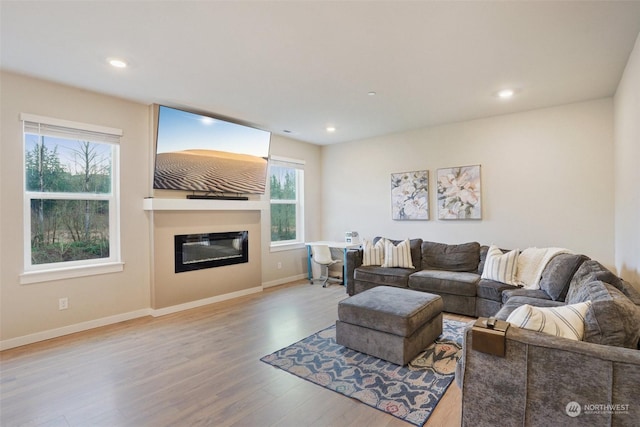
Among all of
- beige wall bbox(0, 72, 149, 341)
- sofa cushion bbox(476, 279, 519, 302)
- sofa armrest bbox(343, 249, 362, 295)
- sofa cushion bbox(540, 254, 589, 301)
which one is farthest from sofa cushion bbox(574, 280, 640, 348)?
beige wall bbox(0, 72, 149, 341)

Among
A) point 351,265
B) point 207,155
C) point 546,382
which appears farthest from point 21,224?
point 546,382

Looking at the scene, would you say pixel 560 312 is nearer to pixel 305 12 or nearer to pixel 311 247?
pixel 305 12

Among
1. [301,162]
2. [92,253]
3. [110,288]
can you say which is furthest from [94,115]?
[301,162]

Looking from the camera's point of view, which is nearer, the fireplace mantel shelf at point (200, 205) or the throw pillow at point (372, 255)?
the fireplace mantel shelf at point (200, 205)

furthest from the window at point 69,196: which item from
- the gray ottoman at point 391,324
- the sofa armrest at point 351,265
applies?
the sofa armrest at point 351,265

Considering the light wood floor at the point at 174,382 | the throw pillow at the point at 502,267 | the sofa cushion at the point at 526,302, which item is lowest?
the light wood floor at the point at 174,382

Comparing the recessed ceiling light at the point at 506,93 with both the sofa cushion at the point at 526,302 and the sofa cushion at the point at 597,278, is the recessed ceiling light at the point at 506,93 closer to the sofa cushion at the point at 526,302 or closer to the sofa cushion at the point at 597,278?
the sofa cushion at the point at 597,278

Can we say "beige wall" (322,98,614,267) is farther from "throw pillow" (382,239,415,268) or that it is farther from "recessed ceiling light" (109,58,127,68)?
"recessed ceiling light" (109,58,127,68)

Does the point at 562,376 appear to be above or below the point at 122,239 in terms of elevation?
below

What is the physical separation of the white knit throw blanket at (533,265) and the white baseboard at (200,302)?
3.69 metres

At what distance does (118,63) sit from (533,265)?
4.74 meters

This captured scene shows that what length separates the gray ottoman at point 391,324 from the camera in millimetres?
2609

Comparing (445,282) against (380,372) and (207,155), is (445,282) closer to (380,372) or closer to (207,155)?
(380,372)

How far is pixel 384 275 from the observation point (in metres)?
4.44
